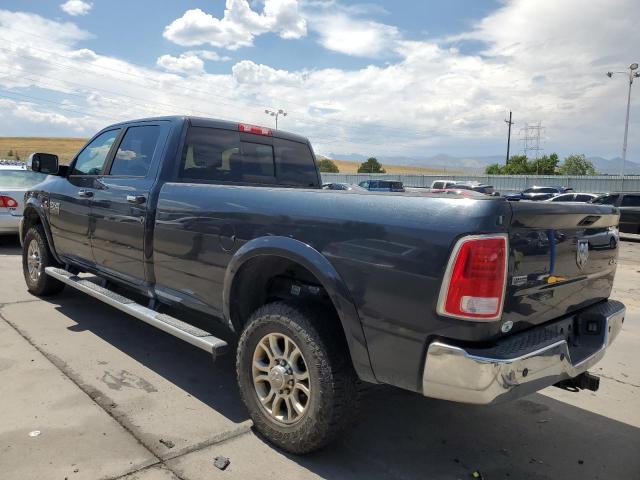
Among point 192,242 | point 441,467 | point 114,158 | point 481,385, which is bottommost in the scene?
point 441,467

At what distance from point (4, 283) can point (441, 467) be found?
6.53m

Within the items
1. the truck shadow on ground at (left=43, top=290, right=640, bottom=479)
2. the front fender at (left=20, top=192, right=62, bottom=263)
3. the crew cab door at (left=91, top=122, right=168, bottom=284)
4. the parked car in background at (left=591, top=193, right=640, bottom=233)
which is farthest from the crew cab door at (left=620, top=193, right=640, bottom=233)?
the front fender at (left=20, top=192, right=62, bottom=263)

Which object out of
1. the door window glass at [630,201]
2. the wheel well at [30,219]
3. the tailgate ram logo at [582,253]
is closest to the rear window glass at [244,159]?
the tailgate ram logo at [582,253]

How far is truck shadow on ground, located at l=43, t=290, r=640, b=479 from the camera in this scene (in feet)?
9.61

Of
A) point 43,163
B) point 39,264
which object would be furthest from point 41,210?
point 43,163

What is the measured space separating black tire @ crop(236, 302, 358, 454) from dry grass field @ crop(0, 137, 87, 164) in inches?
2765

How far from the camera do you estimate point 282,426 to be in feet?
9.72

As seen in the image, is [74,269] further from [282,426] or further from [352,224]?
[352,224]

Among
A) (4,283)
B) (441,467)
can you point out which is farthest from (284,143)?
(4,283)

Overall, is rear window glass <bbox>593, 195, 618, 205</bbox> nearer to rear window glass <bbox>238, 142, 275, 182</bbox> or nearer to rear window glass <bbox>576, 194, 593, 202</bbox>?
rear window glass <bbox>576, 194, 593, 202</bbox>

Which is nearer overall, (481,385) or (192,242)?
(481,385)

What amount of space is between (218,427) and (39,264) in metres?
4.00

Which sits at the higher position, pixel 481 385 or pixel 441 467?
pixel 481 385

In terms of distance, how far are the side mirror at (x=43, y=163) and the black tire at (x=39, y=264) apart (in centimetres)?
100
